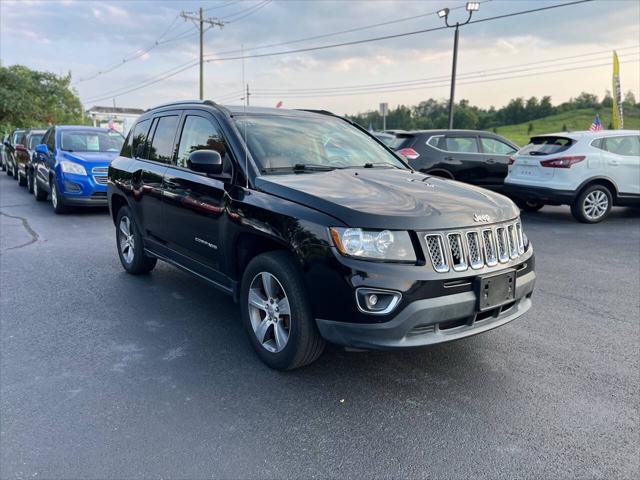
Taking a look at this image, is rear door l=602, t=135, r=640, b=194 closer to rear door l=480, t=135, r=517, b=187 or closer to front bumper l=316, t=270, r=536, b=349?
rear door l=480, t=135, r=517, b=187

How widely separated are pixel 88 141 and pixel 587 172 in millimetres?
10113

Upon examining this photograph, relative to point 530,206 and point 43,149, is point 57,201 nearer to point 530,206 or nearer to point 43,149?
point 43,149

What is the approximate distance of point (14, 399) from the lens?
10.1 feet

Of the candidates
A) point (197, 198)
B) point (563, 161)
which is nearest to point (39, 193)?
point (197, 198)

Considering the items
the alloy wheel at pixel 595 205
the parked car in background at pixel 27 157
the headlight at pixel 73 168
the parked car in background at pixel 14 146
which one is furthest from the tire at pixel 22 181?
the alloy wheel at pixel 595 205

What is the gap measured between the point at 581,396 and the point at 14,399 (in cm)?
356

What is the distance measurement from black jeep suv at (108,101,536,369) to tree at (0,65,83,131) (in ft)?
136

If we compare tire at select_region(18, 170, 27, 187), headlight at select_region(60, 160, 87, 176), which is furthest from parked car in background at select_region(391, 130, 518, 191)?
tire at select_region(18, 170, 27, 187)

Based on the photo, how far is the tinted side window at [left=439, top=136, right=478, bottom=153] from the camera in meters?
11.1

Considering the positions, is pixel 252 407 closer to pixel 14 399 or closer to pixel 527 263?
pixel 14 399

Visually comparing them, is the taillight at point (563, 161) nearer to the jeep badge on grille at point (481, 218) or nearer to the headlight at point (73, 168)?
the jeep badge on grille at point (481, 218)

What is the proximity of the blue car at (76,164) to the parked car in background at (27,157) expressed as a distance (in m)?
2.53

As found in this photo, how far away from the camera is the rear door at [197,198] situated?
3.90 metres

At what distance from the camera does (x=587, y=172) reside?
9.23 m
